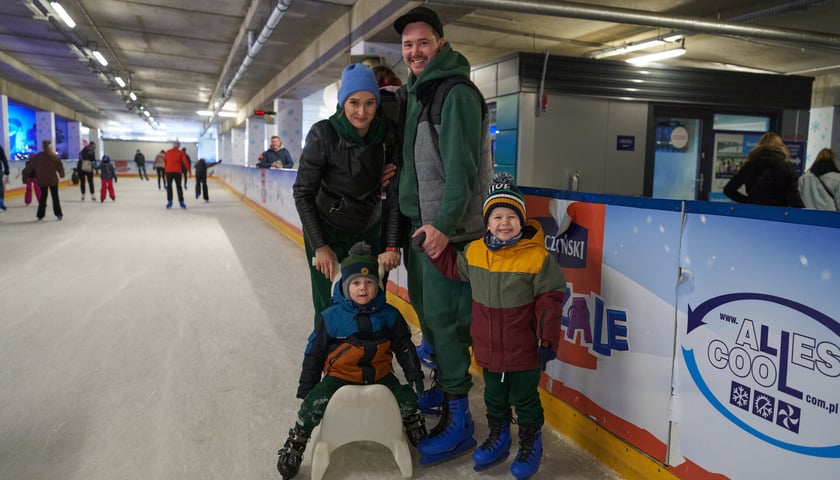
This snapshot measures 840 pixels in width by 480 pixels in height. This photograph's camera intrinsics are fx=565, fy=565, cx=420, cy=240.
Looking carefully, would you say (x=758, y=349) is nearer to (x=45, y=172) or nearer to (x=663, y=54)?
(x=663, y=54)

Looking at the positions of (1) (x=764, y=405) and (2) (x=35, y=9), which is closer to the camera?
(1) (x=764, y=405)

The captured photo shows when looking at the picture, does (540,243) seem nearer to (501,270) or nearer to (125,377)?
(501,270)

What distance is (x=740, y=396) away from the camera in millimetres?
1562

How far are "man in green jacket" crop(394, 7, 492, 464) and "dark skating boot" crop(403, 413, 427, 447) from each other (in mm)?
42

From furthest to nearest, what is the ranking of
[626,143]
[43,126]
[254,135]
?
[43,126]
[254,135]
[626,143]

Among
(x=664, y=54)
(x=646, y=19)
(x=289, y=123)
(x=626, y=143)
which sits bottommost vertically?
(x=626, y=143)

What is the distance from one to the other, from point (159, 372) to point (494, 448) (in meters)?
1.83

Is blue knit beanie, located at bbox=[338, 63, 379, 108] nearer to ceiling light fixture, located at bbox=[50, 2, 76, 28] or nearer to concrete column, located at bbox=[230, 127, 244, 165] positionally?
ceiling light fixture, located at bbox=[50, 2, 76, 28]

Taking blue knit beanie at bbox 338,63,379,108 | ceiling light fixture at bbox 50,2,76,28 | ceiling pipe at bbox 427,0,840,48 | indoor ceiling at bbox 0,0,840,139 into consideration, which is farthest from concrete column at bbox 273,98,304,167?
blue knit beanie at bbox 338,63,379,108

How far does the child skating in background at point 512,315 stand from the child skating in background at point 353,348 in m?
0.29

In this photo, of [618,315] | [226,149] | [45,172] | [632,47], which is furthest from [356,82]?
[226,149]

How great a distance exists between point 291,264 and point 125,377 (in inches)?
133

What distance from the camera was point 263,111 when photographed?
17484mm

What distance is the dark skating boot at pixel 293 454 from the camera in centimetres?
192
